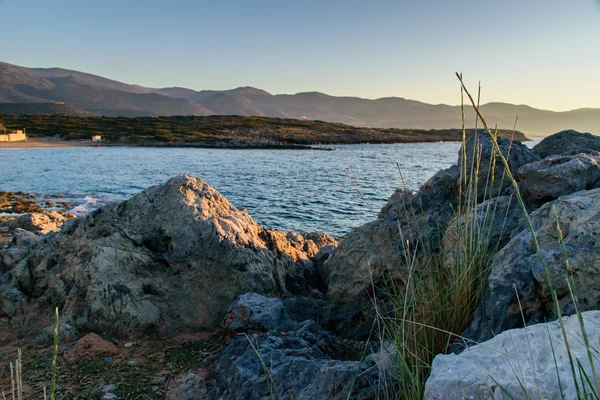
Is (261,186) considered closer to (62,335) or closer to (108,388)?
(62,335)

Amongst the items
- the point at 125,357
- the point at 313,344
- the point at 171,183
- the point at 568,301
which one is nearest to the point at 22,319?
the point at 125,357

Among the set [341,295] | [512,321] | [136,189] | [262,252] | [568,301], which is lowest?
[136,189]

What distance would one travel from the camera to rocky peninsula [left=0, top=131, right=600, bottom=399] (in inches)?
110

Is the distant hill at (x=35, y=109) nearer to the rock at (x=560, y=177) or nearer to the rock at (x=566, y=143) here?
the rock at (x=566, y=143)

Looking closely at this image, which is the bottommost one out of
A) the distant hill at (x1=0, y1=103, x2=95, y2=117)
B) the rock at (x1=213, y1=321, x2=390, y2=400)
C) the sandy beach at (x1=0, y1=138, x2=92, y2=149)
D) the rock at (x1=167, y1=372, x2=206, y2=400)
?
the sandy beach at (x1=0, y1=138, x2=92, y2=149)

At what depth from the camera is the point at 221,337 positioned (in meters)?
4.80

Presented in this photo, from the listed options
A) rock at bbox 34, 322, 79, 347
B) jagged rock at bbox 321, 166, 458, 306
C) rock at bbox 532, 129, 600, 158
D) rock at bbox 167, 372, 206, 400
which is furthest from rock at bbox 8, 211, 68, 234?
rock at bbox 532, 129, 600, 158

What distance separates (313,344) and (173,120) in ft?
347

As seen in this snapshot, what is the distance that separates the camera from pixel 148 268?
17.7 ft

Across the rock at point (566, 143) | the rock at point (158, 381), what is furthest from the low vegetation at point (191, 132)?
the rock at point (158, 381)

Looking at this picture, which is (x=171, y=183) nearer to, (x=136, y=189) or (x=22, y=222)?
(x=22, y=222)

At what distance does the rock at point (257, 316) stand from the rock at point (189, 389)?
0.71m

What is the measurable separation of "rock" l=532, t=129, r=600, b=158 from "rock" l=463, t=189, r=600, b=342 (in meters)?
4.55

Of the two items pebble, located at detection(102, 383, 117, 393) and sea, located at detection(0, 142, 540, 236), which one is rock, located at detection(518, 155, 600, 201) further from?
sea, located at detection(0, 142, 540, 236)
